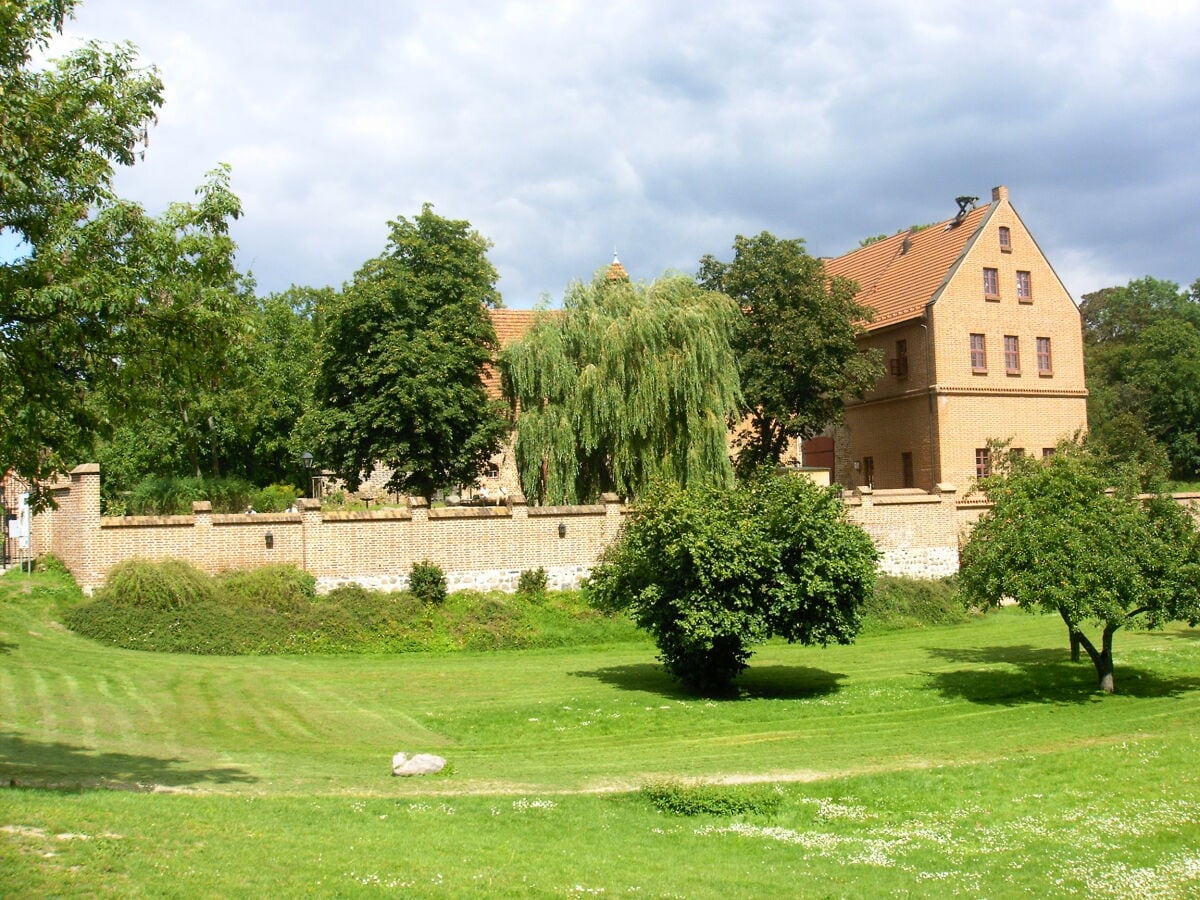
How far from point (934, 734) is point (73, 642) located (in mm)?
17257

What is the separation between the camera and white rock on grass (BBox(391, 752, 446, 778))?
46.1ft

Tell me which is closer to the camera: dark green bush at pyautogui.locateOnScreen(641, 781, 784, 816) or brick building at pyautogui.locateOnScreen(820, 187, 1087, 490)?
dark green bush at pyautogui.locateOnScreen(641, 781, 784, 816)

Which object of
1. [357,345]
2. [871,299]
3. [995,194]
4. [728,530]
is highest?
[995,194]

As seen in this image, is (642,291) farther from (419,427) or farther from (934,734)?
(934,734)

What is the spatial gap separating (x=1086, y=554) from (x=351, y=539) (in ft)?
56.3

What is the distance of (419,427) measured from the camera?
1292 inches

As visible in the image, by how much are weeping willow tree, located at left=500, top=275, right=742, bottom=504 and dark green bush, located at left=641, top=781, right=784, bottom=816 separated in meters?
16.6

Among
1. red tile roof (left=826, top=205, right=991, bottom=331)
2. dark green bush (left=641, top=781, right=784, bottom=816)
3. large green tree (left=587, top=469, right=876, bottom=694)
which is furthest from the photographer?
red tile roof (left=826, top=205, right=991, bottom=331)

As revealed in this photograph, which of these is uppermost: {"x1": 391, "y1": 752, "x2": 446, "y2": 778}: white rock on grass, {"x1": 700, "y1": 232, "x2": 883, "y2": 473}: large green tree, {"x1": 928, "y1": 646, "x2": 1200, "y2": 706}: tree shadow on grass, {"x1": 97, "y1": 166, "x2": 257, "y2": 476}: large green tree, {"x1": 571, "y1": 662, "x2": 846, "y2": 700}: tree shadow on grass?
{"x1": 700, "y1": 232, "x2": 883, "y2": 473}: large green tree

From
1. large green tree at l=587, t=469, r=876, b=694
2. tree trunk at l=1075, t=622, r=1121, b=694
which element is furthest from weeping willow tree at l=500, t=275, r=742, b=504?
tree trunk at l=1075, t=622, r=1121, b=694

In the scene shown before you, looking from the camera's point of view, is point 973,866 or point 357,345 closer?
point 973,866

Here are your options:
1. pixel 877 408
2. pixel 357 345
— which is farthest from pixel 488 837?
pixel 877 408

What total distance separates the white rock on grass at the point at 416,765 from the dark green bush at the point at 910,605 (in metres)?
19.5

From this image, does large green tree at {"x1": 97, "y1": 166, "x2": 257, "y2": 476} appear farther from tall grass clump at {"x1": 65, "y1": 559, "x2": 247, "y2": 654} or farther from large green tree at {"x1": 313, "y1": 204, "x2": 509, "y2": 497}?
large green tree at {"x1": 313, "y1": 204, "x2": 509, "y2": 497}
